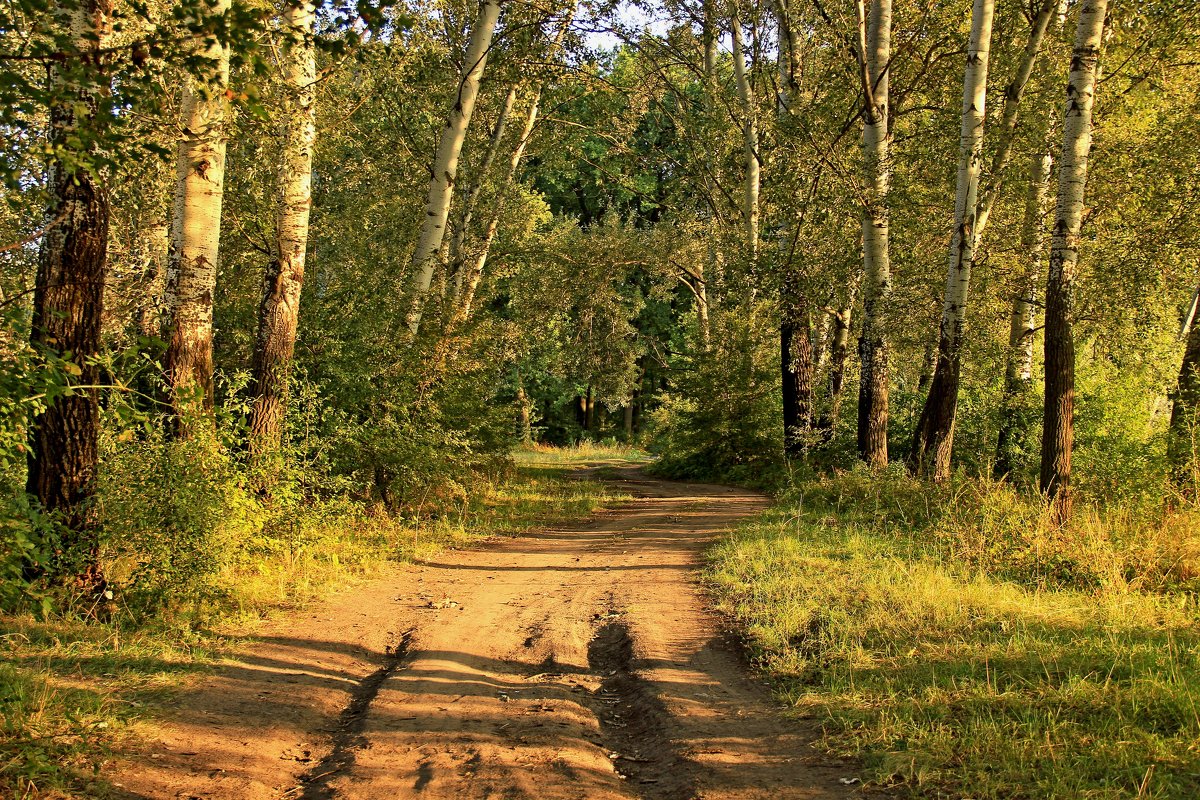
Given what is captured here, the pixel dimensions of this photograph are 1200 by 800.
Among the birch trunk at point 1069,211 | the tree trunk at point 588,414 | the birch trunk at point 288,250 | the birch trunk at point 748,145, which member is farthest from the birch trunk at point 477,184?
the tree trunk at point 588,414

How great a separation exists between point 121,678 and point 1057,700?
19.3ft

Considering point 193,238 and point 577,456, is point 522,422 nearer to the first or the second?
point 577,456

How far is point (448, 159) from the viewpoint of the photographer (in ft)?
43.5

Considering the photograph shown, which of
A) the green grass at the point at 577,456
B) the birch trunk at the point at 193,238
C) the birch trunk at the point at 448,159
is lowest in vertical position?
the green grass at the point at 577,456

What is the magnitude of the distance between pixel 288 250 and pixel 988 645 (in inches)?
336

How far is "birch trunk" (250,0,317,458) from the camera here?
9656mm

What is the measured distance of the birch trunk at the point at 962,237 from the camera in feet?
41.1

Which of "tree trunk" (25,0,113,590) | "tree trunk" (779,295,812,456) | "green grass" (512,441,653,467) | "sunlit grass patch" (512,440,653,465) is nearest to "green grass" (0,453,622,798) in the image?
"tree trunk" (25,0,113,590)

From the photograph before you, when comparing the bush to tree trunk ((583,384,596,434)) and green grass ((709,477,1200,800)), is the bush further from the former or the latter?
tree trunk ((583,384,596,434))

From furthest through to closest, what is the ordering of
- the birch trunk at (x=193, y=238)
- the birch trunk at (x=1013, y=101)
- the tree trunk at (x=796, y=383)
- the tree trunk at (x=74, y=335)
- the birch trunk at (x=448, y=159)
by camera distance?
the tree trunk at (x=796, y=383) < the birch trunk at (x=1013, y=101) < the birch trunk at (x=448, y=159) < the birch trunk at (x=193, y=238) < the tree trunk at (x=74, y=335)

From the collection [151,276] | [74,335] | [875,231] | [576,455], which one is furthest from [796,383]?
[576,455]

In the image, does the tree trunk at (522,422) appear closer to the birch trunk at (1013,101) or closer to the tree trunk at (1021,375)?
the birch trunk at (1013,101)

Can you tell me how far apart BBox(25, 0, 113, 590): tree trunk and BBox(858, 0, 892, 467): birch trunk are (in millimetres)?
11466

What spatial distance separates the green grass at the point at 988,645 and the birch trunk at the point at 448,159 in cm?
657
